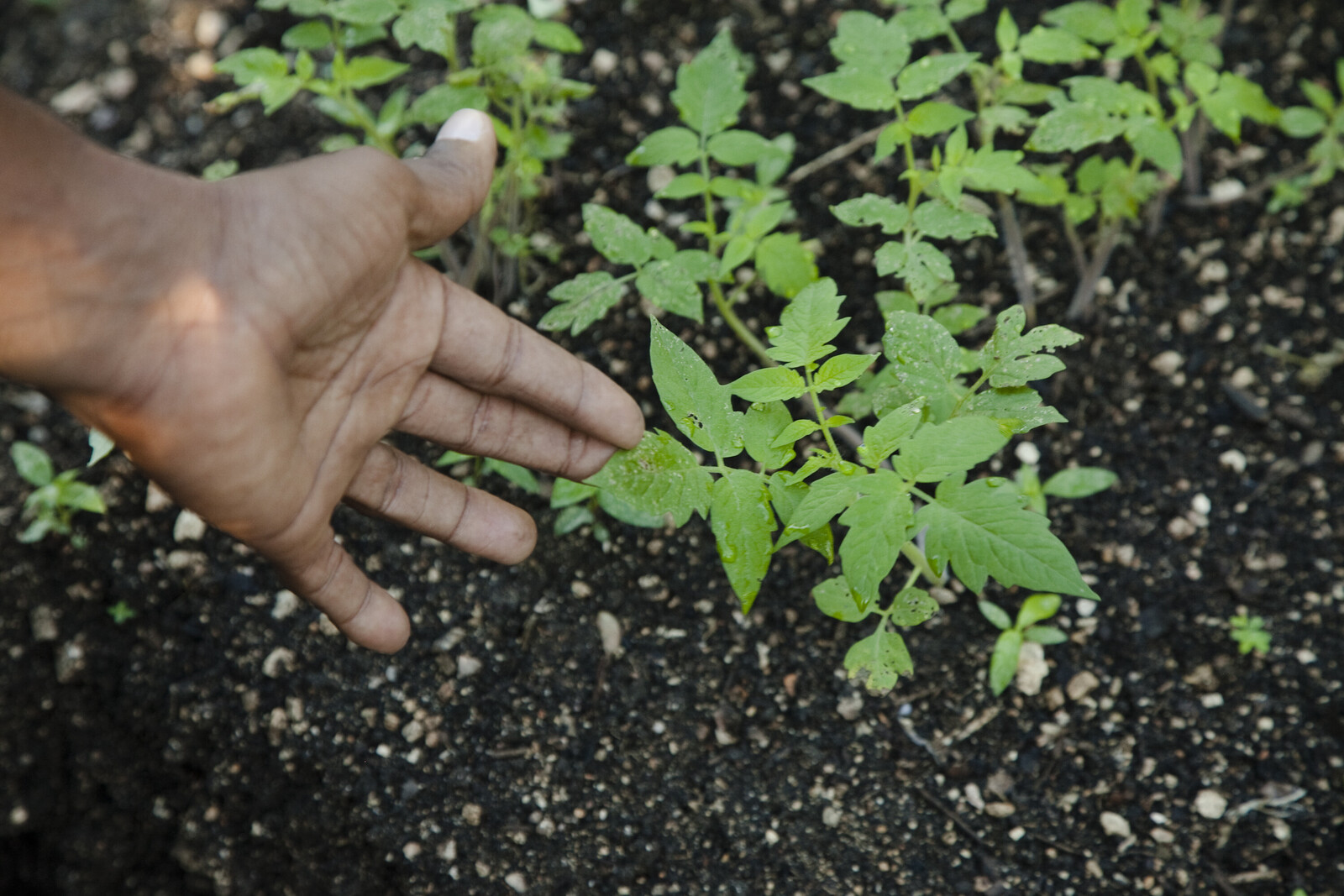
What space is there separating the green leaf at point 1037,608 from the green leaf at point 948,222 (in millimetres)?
830

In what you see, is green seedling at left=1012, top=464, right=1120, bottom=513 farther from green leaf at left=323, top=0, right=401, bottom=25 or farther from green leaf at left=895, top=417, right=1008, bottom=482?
green leaf at left=323, top=0, right=401, bottom=25

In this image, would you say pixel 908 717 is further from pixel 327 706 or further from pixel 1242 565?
pixel 327 706

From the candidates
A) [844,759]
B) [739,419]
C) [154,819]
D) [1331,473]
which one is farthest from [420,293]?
[1331,473]

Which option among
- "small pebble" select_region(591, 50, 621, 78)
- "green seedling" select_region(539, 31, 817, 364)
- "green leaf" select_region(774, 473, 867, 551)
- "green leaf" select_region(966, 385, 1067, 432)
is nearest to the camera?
"green leaf" select_region(774, 473, 867, 551)

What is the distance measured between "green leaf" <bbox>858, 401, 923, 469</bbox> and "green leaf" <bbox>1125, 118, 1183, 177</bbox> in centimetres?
83

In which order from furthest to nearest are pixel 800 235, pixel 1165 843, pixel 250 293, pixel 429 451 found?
pixel 800 235
pixel 429 451
pixel 1165 843
pixel 250 293

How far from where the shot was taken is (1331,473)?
7.32ft

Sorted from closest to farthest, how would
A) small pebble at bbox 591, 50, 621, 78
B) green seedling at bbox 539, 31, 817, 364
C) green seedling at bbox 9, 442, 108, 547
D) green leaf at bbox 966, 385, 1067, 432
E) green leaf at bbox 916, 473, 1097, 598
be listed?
green leaf at bbox 916, 473, 1097, 598, green leaf at bbox 966, 385, 1067, 432, green seedling at bbox 539, 31, 817, 364, green seedling at bbox 9, 442, 108, 547, small pebble at bbox 591, 50, 621, 78

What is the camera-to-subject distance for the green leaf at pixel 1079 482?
211 centimetres

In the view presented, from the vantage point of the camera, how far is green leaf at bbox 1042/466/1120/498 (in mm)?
2113

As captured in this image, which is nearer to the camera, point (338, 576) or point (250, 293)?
point (250, 293)

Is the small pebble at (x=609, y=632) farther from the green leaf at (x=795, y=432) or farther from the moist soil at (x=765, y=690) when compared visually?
the green leaf at (x=795, y=432)

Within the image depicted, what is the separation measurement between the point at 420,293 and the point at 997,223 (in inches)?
63.3

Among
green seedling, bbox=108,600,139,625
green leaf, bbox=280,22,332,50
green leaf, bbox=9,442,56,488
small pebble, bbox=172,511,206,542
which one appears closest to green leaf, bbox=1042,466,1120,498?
green leaf, bbox=280,22,332,50
